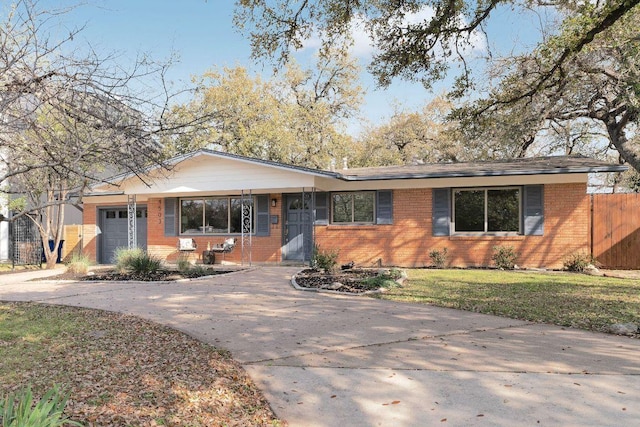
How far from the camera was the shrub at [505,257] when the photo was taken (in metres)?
13.6

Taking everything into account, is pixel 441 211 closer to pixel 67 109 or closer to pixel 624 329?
pixel 624 329

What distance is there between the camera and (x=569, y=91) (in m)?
14.4

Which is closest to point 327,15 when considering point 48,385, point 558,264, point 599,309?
point 599,309

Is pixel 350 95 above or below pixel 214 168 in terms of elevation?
above

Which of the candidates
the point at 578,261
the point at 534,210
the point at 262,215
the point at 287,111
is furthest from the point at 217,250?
the point at 287,111

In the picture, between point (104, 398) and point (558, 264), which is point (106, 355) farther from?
point (558, 264)

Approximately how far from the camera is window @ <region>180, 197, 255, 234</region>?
16.7 metres

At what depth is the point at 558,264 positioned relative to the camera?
44.3 feet

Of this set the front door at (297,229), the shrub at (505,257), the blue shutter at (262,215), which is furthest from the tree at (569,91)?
the blue shutter at (262,215)

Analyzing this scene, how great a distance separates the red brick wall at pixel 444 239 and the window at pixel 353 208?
335 mm

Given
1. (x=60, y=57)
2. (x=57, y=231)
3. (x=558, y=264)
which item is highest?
(x=60, y=57)

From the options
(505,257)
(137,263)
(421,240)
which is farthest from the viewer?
(421,240)

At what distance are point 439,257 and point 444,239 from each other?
2.08ft

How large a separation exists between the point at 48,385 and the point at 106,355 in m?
0.97
